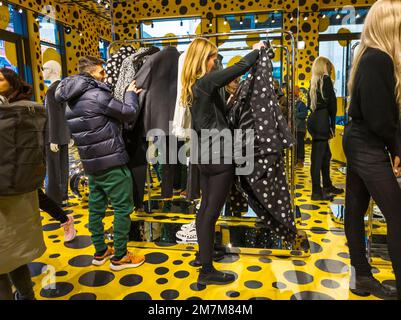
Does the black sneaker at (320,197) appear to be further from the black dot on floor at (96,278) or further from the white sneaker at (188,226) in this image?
the black dot on floor at (96,278)

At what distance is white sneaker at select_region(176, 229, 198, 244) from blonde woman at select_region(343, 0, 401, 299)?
1.31 meters

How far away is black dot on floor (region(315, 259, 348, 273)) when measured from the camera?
229 cm

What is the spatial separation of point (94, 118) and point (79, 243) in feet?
4.17

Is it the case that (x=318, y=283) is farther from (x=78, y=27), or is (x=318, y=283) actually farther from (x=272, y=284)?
(x=78, y=27)

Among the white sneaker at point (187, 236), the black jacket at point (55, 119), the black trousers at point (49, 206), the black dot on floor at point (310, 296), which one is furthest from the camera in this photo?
the black jacket at point (55, 119)

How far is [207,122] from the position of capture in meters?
1.96

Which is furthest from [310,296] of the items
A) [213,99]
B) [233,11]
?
[233,11]

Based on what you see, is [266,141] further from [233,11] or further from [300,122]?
[233,11]

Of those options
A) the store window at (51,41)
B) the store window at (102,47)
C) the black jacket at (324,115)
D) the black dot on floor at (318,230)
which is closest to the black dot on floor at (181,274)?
the black dot on floor at (318,230)

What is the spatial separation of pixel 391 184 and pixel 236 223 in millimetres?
1571

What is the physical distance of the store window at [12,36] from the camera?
6.72 meters

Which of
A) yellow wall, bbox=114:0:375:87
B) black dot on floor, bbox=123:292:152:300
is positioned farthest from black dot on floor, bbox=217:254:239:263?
yellow wall, bbox=114:0:375:87

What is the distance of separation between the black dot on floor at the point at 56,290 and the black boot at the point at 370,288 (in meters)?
1.72

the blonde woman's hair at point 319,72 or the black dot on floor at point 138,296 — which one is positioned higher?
the blonde woman's hair at point 319,72
